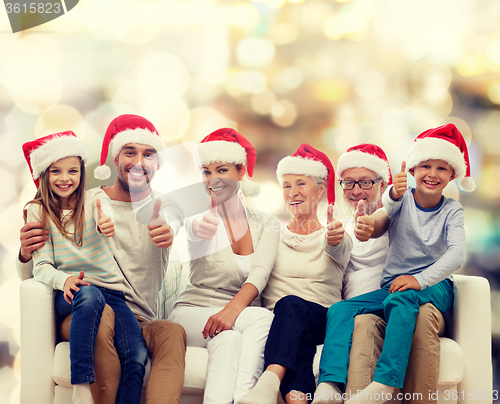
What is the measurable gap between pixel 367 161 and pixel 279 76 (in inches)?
22.4

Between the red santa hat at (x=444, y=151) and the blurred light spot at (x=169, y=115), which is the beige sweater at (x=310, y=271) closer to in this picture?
the red santa hat at (x=444, y=151)

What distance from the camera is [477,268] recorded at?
6.07 feet

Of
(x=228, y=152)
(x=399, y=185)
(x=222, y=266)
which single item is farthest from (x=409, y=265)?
(x=228, y=152)

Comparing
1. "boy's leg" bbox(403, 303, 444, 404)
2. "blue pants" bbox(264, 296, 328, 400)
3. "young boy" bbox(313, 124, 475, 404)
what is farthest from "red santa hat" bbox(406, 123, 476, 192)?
"blue pants" bbox(264, 296, 328, 400)

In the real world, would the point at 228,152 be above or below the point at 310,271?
above

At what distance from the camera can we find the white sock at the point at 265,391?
1.04 metres

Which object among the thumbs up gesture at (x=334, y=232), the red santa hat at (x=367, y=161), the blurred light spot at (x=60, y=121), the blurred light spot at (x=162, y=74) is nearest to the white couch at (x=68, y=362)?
the thumbs up gesture at (x=334, y=232)

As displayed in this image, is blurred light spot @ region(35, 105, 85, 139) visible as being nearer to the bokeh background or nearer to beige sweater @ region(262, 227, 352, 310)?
the bokeh background

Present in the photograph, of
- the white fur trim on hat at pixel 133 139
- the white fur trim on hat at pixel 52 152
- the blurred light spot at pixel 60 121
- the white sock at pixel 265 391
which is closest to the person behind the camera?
the white sock at pixel 265 391

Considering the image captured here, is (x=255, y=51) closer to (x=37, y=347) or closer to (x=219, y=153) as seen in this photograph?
(x=219, y=153)

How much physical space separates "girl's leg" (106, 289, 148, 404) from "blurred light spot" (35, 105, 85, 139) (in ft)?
2.93

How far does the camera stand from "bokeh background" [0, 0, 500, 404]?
71.8 inches

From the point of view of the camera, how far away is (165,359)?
1.17 metres

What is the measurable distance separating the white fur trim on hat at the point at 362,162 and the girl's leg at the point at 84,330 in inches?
36.0
